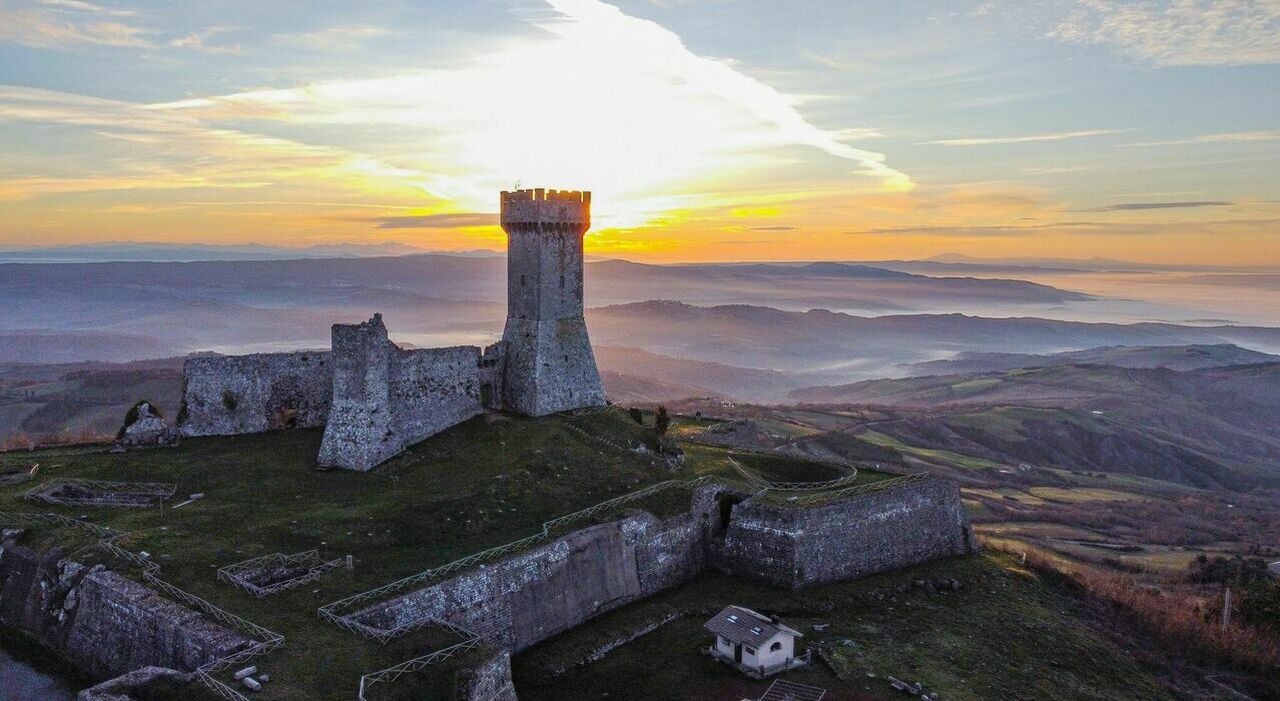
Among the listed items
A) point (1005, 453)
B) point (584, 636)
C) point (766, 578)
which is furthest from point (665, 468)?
point (1005, 453)

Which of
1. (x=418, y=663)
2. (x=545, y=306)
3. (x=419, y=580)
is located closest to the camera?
(x=418, y=663)

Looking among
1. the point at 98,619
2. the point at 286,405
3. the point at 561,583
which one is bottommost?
the point at 561,583

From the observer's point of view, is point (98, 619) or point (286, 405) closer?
point (98, 619)

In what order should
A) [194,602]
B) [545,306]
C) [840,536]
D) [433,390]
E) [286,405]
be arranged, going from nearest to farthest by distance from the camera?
[194,602] < [840,536] < [433,390] < [286,405] < [545,306]

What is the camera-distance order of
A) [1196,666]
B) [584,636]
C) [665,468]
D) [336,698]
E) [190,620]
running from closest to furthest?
[336,698]
[190,620]
[584,636]
[1196,666]
[665,468]

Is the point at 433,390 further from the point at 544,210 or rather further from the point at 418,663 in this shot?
the point at 418,663

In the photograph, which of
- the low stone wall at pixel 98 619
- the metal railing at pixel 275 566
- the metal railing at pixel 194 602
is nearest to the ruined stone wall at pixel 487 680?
the metal railing at pixel 194 602

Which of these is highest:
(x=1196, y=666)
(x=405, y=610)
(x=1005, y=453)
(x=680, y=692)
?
(x=405, y=610)

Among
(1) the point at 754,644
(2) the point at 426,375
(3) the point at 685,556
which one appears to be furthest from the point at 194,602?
(3) the point at 685,556

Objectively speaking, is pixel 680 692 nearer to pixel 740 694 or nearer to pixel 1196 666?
pixel 740 694
